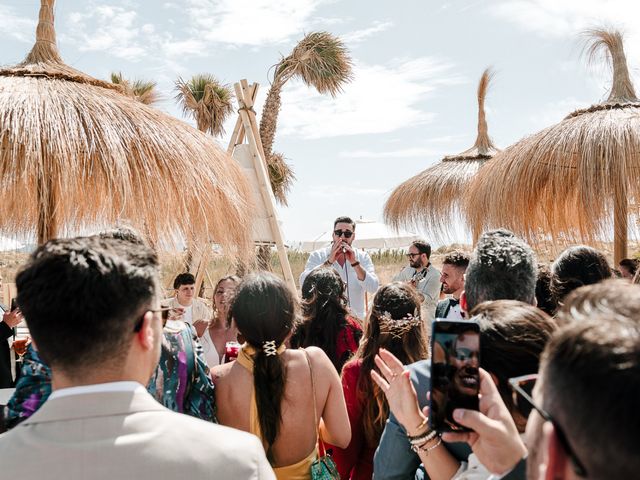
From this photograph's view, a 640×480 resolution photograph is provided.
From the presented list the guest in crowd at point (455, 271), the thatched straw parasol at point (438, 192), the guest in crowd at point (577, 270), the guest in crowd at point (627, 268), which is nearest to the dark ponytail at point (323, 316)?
the guest in crowd at point (577, 270)

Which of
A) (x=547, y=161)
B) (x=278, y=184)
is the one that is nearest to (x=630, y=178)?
(x=547, y=161)

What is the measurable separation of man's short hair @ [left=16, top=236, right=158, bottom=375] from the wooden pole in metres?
4.81

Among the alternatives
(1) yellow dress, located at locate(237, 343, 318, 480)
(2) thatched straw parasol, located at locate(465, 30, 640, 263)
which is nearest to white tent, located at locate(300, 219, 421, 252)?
(2) thatched straw parasol, located at locate(465, 30, 640, 263)

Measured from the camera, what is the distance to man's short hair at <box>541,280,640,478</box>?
28.5 inches

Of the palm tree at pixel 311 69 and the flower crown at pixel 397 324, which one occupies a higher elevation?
the palm tree at pixel 311 69

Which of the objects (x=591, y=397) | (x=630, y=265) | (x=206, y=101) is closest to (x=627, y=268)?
(x=630, y=265)

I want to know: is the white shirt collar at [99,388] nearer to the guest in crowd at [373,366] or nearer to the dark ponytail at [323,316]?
the guest in crowd at [373,366]

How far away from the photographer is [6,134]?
3.75 meters

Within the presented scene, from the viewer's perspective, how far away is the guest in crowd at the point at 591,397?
28.6 inches

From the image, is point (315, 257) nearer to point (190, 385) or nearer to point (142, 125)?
point (142, 125)

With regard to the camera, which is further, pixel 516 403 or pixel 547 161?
pixel 547 161

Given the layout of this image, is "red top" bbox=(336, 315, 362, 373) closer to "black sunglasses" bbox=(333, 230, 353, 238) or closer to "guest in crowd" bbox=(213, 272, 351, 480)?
"guest in crowd" bbox=(213, 272, 351, 480)

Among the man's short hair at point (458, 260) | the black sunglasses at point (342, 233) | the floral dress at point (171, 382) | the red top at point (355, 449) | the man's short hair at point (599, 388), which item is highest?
the black sunglasses at point (342, 233)

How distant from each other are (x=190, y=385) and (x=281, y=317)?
1.62 ft
